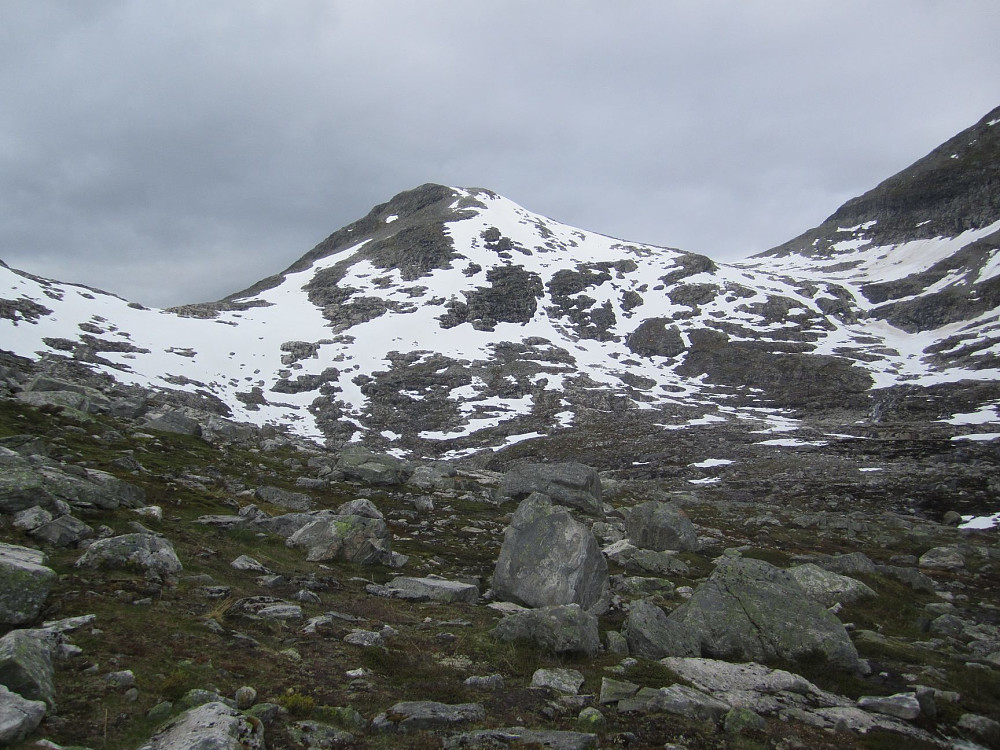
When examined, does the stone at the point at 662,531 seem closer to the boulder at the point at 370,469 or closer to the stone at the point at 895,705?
the stone at the point at 895,705

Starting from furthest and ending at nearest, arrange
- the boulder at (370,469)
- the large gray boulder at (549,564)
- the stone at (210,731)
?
the boulder at (370,469) → the large gray boulder at (549,564) → the stone at (210,731)

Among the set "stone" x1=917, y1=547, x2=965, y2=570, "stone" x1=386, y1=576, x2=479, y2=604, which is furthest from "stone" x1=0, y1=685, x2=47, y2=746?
"stone" x1=917, y1=547, x2=965, y2=570

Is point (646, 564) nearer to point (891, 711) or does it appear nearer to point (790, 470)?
point (891, 711)

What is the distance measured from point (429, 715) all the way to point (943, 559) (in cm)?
3050

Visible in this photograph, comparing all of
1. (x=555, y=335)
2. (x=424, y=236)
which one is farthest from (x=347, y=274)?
(x=555, y=335)

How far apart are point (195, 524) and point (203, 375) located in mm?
77063

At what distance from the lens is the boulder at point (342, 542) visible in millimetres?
18266

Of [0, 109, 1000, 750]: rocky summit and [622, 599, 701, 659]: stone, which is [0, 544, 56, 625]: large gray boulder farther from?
[622, 599, 701, 659]: stone

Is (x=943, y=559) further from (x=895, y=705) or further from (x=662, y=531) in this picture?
(x=895, y=705)

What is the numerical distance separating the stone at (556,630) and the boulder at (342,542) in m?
7.26

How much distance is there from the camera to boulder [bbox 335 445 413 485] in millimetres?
35406

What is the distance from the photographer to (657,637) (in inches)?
513

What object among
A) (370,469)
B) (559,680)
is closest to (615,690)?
(559,680)

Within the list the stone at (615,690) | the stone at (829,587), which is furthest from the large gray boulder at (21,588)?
the stone at (829,587)
